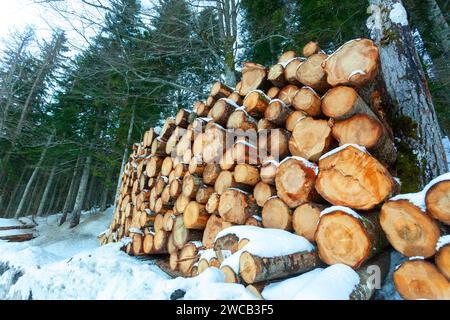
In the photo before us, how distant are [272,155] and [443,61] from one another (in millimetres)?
5201

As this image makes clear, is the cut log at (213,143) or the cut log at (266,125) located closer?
the cut log at (266,125)

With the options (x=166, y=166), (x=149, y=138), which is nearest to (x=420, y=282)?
(x=166, y=166)

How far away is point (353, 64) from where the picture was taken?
74.2 inches

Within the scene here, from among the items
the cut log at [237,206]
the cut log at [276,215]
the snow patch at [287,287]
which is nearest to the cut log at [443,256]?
the snow patch at [287,287]

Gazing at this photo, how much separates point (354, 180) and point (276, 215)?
628 millimetres

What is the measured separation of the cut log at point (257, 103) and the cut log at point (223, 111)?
0.26m

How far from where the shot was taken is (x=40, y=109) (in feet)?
55.4

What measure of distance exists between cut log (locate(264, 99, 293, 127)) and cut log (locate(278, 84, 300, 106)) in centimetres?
17

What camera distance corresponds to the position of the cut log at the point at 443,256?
1169 millimetres

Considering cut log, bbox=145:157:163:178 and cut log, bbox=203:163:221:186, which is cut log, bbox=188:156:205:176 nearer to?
cut log, bbox=203:163:221:186

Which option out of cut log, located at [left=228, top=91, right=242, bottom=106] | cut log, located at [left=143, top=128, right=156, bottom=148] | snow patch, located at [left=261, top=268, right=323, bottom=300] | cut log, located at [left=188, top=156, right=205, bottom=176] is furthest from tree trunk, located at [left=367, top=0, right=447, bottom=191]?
cut log, located at [left=143, top=128, right=156, bottom=148]

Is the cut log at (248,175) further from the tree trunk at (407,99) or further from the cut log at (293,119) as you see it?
the tree trunk at (407,99)
